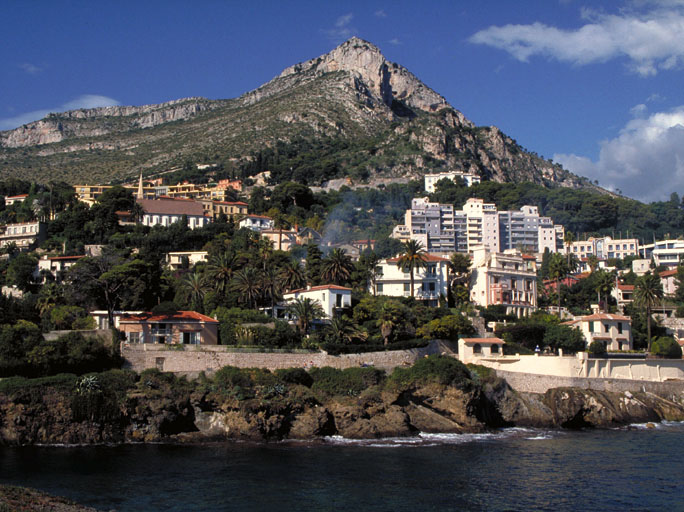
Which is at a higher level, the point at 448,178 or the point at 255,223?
the point at 448,178

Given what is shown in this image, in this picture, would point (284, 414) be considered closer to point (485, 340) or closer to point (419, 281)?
point (485, 340)

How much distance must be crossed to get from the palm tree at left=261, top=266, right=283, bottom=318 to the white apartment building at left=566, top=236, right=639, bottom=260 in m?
81.2

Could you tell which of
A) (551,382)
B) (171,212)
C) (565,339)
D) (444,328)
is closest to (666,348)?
(565,339)

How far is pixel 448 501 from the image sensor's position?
38375 millimetres

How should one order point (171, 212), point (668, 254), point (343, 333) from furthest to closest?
point (668, 254) < point (171, 212) < point (343, 333)

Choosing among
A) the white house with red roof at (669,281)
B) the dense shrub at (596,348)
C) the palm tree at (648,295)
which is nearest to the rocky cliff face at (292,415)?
the dense shrub at (596,348)

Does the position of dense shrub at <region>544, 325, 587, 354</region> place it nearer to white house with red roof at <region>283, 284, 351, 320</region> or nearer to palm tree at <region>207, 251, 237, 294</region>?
white house with red roof at <region>283, 284, 351, 320</region>

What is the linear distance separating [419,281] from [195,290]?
27.4 m

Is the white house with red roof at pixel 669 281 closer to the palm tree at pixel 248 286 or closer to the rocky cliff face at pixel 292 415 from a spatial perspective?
the rocky cliff face at pixel 292 415

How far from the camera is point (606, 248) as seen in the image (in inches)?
5699

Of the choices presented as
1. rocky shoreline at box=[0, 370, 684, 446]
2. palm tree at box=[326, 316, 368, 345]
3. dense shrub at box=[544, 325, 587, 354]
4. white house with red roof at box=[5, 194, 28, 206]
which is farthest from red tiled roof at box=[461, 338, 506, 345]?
white house with red roof at box=[5, 194, 28, 206]

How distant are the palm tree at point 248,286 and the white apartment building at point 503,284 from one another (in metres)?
29.2

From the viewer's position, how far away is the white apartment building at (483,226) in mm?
138375

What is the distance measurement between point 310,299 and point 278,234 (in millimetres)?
43657
